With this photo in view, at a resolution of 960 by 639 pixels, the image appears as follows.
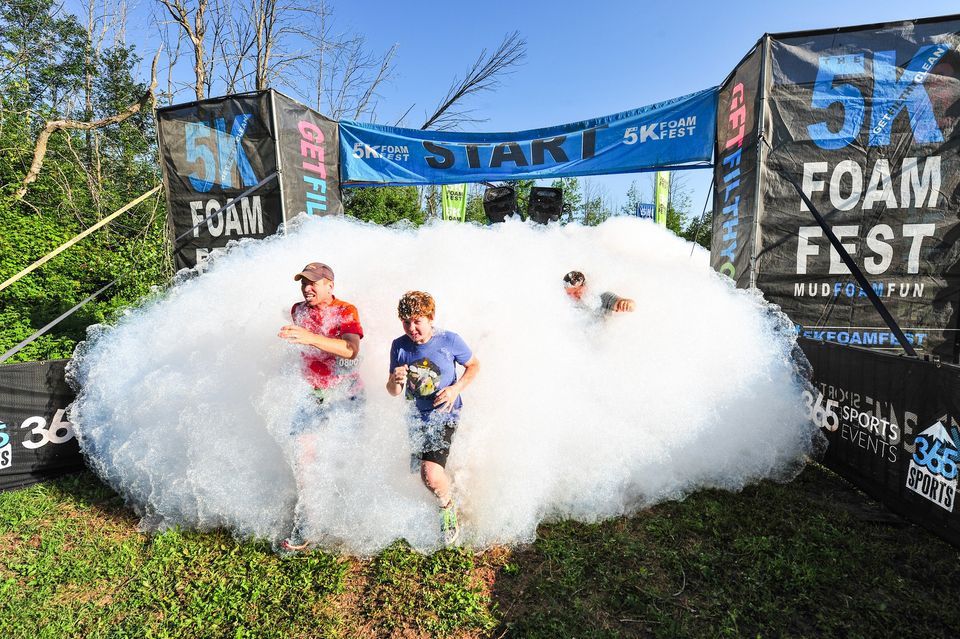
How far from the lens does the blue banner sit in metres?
5.99

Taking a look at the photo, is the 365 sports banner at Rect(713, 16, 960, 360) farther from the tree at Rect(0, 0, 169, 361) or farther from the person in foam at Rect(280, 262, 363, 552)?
the tree at Rect(0, 0, 169, 361)

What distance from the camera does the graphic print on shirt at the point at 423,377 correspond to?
304 cm

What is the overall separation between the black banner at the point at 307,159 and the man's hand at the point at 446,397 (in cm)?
425

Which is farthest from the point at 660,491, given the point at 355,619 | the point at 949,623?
the point at 355,619

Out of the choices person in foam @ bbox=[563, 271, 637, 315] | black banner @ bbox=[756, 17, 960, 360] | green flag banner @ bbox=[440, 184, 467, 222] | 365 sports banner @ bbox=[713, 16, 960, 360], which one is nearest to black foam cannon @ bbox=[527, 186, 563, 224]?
green flag banner @ bbox=[440, 184, 467, 222]

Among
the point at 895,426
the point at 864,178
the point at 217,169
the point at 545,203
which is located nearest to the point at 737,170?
the point at 864,178

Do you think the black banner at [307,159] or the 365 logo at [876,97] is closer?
the 365 logo at [876,97]

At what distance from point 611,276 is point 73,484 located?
581 cm

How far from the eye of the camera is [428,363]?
3.08 meters

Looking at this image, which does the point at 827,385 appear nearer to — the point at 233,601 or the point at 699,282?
the point at 699,282

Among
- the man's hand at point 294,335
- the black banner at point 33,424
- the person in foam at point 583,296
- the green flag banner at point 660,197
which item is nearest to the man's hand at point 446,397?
the man's hand at point 294,335

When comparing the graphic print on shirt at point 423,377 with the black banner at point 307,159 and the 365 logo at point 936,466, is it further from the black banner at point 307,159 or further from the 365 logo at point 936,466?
the black banner at point 307,159

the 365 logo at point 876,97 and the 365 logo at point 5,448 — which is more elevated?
the 365 logo at point 876,97

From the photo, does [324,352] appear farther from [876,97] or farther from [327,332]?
[876,97]
